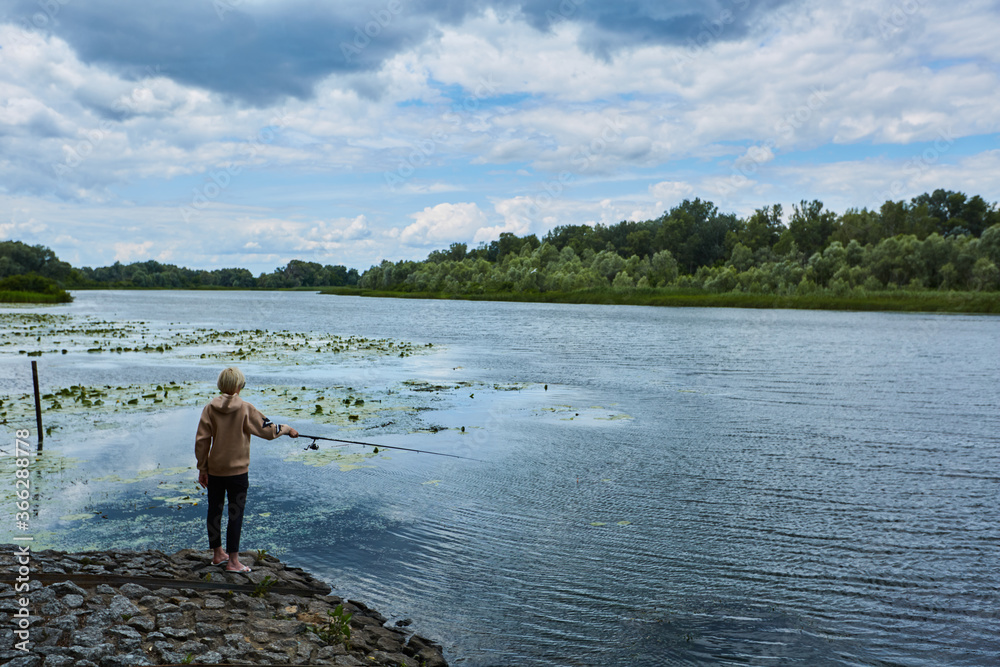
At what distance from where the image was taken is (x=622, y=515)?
457 inches

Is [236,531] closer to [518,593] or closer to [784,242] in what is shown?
[518,593]

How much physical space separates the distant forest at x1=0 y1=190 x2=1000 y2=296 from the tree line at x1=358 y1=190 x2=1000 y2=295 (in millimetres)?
216

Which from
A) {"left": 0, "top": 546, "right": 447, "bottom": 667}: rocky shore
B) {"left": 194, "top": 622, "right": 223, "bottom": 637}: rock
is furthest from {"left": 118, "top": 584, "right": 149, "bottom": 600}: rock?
{"left": 194, "top": 622, "right": 223, "bottom": 637}: rock

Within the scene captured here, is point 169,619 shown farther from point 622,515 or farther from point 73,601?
point 622,515

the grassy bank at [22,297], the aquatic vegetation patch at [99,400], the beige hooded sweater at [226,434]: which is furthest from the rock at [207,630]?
the grassy bank at [22,297]

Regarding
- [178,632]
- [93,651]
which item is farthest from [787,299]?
[93,651]

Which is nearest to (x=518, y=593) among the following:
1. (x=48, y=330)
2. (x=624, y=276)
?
(x=48, y=330)

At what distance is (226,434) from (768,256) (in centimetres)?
14559

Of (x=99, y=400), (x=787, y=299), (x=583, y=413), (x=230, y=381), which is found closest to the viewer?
(x=230, y=381)

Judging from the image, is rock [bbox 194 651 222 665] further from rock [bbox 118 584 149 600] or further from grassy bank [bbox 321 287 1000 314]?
grassy bank [bbox 321 287 1000 314]

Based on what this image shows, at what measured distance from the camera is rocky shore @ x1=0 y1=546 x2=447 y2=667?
5.88 meters

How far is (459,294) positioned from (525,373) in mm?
131183

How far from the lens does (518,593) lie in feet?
28.4

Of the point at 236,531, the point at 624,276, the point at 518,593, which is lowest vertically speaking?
the point at 518,593
